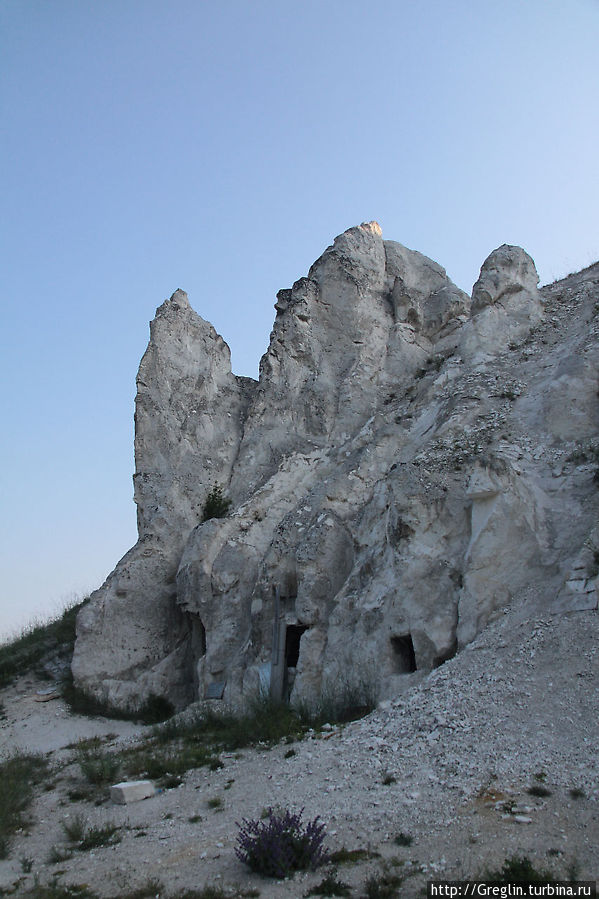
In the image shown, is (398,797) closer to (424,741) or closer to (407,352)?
(424,741)

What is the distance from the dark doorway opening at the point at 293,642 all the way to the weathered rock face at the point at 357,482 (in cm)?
8

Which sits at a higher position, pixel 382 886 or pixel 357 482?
pixel 357 482

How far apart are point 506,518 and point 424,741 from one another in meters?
4.30

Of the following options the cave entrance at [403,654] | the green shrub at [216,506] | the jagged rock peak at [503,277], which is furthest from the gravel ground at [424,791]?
the jagged rock peak at [503,277]

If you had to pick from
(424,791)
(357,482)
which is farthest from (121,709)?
(424,791)

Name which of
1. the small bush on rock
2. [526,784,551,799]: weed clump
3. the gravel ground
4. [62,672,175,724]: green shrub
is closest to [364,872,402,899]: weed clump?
the gravel ground

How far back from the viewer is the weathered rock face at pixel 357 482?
11.2 m

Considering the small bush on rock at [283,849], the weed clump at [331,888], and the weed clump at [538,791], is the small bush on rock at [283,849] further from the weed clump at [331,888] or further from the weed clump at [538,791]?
the weed clump at [538,791]

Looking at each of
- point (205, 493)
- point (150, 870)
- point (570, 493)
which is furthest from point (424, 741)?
point (205, 493)

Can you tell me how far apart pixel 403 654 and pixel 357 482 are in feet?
15.9

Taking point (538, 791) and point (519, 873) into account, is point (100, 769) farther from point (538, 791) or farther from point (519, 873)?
point (519, 873)

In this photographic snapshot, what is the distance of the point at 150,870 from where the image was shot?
610 cm

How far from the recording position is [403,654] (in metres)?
11.4

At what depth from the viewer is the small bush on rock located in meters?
5.65
